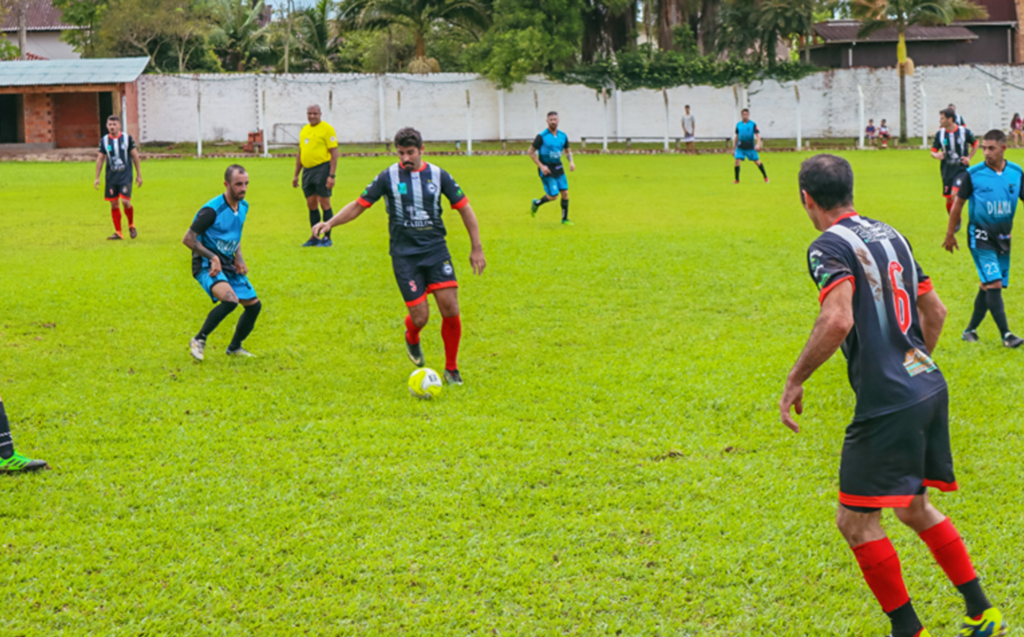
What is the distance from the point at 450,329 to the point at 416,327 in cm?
37

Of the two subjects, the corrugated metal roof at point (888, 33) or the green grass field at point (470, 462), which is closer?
the green grass field at point (470, 462)

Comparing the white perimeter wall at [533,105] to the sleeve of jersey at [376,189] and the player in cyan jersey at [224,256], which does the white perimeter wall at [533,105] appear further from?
the sleeve of jersey at [376,189]

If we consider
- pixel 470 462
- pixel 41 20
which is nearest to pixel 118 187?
pixel 470 462

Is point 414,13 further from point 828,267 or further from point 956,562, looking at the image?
point 956,562

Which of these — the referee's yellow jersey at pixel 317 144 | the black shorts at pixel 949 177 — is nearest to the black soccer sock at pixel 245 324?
the referee's yellow jersey at pixel 317 144

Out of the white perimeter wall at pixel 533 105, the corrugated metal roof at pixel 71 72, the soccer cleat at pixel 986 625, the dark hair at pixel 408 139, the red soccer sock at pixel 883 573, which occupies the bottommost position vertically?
the soccer cleat at pixel 986 625

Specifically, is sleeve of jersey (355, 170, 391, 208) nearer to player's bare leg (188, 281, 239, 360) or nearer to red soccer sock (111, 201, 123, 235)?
player's bare leg (188, 281, 239, 360)

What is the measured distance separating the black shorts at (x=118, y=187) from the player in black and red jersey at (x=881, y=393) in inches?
547

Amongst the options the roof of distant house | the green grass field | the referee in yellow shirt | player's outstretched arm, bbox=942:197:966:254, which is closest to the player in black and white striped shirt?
the referee in yellow shirt

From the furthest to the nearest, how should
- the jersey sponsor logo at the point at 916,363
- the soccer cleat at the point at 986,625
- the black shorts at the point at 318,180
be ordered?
the black shorts at the point at 318,180 < the soccer cleat at the point at 986,625 < the jersey sponsor logo at the point at 916,363

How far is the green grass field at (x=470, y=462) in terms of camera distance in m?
4.22

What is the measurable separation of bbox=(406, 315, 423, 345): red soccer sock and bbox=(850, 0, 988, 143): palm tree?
Answer: 39.2 meters

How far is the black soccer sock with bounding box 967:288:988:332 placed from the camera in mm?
8695

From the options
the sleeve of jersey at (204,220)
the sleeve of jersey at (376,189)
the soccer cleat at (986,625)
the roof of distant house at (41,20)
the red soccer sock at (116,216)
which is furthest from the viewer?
the roof of distant house at (41,20)
